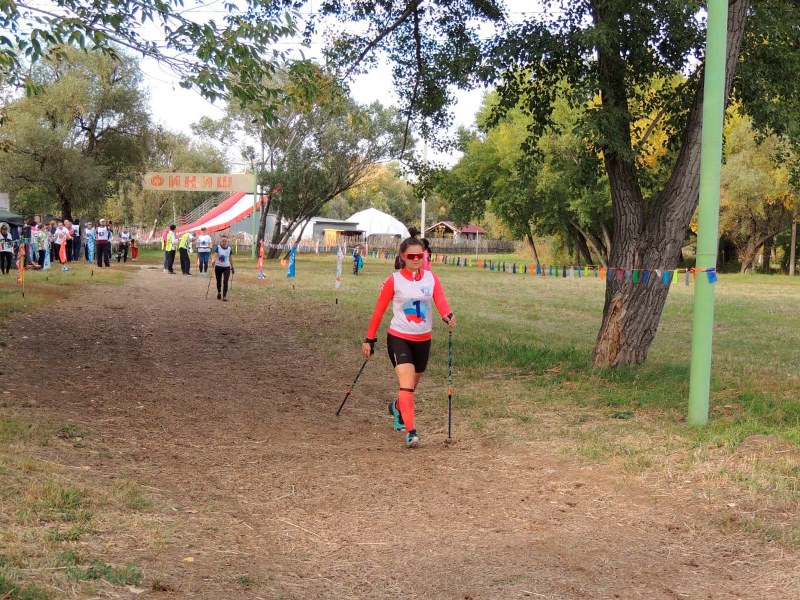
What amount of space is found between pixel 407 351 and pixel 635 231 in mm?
4507

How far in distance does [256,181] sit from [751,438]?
42.8m

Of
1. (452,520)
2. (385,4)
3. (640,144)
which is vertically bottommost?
(452,520)

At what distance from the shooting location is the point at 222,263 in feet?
65.5

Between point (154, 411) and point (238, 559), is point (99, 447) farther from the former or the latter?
point (238, 559)

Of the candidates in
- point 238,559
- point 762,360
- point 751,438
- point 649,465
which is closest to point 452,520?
point 238,559

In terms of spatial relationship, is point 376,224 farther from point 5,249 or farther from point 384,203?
point 5,249

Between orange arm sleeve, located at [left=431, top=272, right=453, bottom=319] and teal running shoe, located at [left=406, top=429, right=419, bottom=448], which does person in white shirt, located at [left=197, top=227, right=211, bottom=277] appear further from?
teal running shoe, located at [left=406, top=429, right=419, bottom=448]

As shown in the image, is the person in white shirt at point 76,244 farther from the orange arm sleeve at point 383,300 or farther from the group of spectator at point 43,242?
the orange arm sleeve at point 383,300

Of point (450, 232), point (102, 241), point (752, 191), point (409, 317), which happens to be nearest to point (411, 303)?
point (409, 317)

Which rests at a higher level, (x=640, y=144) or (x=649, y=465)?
(x=640, y=144)

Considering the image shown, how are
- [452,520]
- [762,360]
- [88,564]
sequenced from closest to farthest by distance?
1. [88,564]
2. [452,520]
3. [762,360]

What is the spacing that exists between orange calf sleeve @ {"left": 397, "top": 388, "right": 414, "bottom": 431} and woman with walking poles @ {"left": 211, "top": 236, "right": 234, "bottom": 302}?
12.5m

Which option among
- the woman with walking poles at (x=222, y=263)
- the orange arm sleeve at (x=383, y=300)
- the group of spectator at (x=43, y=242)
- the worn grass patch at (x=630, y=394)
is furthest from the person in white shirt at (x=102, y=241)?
the orange arm sleeve at (x=383, y=300)

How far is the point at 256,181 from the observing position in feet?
156
